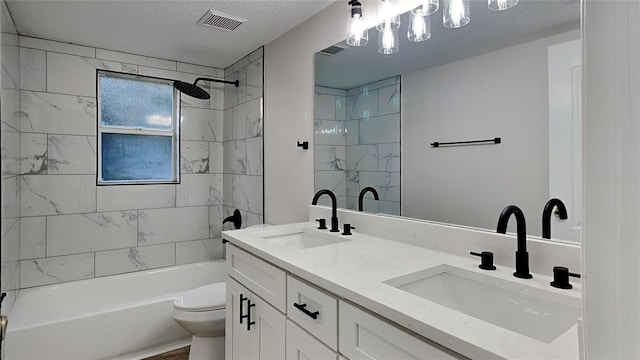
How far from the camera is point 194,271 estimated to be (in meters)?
3.13

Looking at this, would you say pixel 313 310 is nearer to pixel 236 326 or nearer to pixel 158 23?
pixel 236 326

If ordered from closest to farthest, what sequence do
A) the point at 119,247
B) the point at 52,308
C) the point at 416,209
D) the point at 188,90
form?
the point at 416,209, the point at 52,308, the point at 188,90, the point at 119,247

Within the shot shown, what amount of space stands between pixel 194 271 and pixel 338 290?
253 cm

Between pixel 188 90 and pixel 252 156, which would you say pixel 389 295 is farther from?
pixel 188 90

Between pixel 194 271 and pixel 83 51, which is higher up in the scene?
pixel 83 51

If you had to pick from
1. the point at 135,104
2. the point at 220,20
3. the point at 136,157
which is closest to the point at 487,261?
the point at 220,20

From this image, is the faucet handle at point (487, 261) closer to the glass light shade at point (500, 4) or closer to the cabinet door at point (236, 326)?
the glass light shade at point (500, 4)

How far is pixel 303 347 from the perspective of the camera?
44.6 inches

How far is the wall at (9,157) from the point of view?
1.96 meters

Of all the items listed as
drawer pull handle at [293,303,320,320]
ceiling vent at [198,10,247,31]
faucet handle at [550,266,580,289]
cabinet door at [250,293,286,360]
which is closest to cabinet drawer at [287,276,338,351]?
drawer pull handle at [293,303,320,320]

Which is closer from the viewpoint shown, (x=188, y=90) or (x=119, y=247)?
(x=188, y=90)

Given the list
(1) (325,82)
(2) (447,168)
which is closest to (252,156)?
(1) (325,82)

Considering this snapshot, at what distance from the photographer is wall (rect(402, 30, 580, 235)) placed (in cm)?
114

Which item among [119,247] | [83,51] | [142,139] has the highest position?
[83,51]
